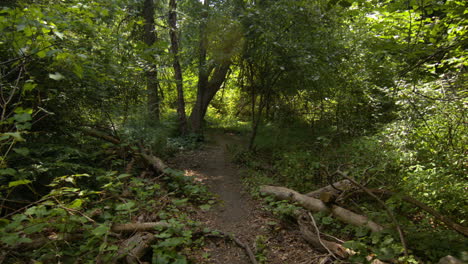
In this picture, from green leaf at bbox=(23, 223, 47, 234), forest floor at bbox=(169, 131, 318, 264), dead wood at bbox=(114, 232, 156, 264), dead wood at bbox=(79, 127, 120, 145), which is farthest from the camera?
dead wood at bbox=(79, 127, 120, 145)

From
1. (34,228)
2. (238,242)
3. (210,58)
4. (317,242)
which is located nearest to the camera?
(34,228)

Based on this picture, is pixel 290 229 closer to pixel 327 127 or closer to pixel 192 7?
pixel 327 127

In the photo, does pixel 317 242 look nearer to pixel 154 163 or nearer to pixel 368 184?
pixel 368 184

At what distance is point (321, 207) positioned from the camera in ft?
16.1

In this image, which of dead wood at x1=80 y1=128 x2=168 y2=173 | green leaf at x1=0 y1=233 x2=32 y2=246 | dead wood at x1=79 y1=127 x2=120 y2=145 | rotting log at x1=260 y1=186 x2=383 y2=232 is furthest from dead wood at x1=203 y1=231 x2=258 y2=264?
dead wood at x1=79 y1=127 x2=120 y2=145

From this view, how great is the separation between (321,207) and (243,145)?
708 centimetres

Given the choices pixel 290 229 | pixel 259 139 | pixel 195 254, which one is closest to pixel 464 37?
pixel 290 229

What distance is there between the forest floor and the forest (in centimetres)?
3

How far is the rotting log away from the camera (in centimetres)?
407

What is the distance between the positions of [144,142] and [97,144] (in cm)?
154

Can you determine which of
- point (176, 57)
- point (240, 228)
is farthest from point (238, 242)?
point (176, 57)

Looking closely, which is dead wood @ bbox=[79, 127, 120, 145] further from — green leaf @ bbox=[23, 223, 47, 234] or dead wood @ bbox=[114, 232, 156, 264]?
green leaf @ bbox=[23, 223, 47, 234]

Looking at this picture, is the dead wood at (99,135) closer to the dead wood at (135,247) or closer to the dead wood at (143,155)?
the dead wood at (143,155)

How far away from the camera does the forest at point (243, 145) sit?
319 centimetres
